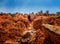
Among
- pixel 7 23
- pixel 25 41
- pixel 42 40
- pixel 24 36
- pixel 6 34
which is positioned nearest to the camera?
pixel 42 40

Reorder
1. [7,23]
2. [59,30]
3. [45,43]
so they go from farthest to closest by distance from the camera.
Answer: [7,23] → [45,43] → [59,30]

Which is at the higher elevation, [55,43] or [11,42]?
[55,43]

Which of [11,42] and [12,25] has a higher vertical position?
[12,25]

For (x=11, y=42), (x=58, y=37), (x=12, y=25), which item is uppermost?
(x=58, y=37)

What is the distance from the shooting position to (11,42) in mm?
20031

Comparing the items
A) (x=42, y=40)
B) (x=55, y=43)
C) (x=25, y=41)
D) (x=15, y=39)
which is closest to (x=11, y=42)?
(x=15, y=39)

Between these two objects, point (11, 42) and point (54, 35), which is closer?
point (54, 35)

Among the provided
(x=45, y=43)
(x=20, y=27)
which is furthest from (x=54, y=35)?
(x=20, y=27)

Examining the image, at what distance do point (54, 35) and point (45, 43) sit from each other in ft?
6.21

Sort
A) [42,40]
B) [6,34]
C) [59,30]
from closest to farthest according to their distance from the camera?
[59,30]
[42,40]
[6,34]

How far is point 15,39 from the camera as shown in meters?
21.1

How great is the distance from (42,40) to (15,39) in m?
9.55

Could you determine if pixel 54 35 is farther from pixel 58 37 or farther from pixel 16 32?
pixel 16 32

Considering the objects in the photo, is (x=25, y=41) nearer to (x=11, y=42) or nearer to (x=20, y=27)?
(x=11, y=42)
